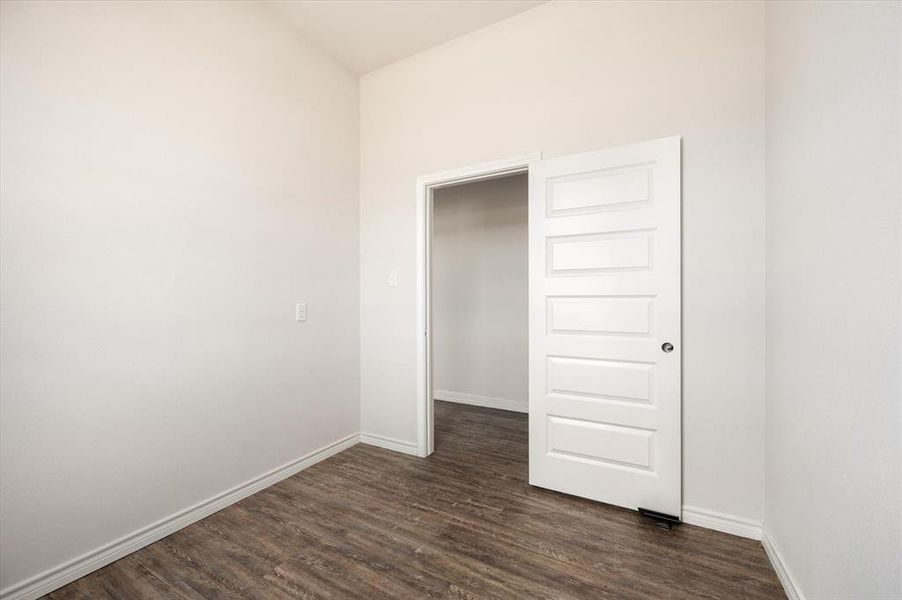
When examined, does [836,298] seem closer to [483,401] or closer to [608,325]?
[608,325]

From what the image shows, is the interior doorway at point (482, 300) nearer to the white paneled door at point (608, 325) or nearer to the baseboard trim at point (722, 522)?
the white paneled door at point (608, 325)

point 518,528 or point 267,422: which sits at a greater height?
point 267,422

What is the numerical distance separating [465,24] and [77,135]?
7.90 ft

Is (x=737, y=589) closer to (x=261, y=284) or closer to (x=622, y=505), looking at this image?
(x=622, y=505)

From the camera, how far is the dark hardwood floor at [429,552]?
1558mm

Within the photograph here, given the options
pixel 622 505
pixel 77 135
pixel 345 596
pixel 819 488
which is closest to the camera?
pixel 819 488

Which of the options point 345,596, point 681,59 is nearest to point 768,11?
point 681,59

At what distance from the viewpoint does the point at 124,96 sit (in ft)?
5.86

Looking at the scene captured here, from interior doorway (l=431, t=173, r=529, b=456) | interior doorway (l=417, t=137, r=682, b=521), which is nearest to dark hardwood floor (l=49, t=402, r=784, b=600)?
interior doorway (l=417, t=137, r=682, b=521)

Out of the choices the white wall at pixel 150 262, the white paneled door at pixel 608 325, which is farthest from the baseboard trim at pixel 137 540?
the white paneled door at pixel 608 325

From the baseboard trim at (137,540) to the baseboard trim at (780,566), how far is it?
110 inches

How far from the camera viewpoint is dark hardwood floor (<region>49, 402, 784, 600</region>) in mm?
1558

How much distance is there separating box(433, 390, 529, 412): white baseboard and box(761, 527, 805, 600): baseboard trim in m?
2.38

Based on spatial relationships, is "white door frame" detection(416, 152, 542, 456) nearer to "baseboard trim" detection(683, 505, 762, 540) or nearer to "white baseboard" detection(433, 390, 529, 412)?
"white baseboard" detection(433, 390, 529, 412)
